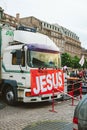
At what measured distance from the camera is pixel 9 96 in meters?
12.9

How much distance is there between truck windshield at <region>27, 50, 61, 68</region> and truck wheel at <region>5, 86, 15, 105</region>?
4.91 feet

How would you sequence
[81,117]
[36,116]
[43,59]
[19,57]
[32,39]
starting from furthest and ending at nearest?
[32,39] < [43,59] < [19,57] < [36,116] < [81,117]

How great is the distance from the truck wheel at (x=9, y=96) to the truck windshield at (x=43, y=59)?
1497 mm

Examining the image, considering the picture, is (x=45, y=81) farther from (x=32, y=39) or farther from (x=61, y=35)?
(x=61, y=35)

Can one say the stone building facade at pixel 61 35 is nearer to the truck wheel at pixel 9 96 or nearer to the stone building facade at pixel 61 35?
the stone building facade at pixel 61 35

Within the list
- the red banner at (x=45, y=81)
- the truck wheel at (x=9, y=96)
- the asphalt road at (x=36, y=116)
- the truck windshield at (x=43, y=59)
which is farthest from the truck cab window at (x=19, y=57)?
the asphalt road at (x=36, y=116)

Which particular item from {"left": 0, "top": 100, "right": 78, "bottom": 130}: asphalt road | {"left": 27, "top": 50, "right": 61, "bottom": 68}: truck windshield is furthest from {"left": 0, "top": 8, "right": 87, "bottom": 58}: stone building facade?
{"left": 0, "top": 100, "right": 78, "bottom": 130}: asphalt road

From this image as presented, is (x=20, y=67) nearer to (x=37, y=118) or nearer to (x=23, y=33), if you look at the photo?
(x=23, y=33)

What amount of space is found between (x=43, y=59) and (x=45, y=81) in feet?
2.98

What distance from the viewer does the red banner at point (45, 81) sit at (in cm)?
1218

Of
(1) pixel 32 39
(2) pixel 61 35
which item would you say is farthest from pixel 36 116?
(2) pixel 61 35

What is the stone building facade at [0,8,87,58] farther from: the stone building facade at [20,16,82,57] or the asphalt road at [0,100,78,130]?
the asphalt road at [0,100,78,130]

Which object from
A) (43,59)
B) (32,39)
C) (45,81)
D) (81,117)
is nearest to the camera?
(81,117)

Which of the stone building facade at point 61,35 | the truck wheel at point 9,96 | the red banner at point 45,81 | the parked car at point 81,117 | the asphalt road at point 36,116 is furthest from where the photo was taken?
the stone building facade at point 61,35
